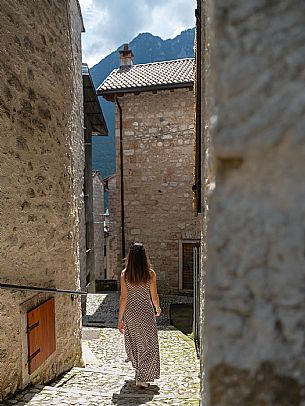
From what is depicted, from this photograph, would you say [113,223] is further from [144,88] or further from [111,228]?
[144,88]

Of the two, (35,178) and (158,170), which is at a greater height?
(158,170)

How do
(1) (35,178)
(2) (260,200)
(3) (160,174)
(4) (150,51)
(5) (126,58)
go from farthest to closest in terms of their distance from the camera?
(4) (150,51) → (5) (126,58) → (3) (160,174) → (1) (35,178) → (2) (260,200)

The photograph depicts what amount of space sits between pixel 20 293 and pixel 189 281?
7.37 m

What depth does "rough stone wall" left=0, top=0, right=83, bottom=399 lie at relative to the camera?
2.70m

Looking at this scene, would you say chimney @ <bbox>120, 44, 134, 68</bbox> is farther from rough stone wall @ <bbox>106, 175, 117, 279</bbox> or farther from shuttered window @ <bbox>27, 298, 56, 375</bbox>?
shuttered window @ <bbox>27, 298, 56, 375</bbox>

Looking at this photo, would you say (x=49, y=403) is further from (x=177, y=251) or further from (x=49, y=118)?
(x=177, y=251)

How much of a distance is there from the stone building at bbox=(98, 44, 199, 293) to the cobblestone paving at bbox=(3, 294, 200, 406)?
4.18m

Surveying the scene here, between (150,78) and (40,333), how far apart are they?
838cm

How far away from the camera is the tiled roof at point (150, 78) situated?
9.52 metres

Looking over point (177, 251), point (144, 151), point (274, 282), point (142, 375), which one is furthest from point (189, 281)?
point (274, 282)

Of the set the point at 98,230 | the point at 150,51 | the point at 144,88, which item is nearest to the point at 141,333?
the point at 144,88

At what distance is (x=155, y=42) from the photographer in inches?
3086

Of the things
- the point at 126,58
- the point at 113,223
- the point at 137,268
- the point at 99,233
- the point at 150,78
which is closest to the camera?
the point at 137,268

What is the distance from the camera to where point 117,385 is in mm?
3455
